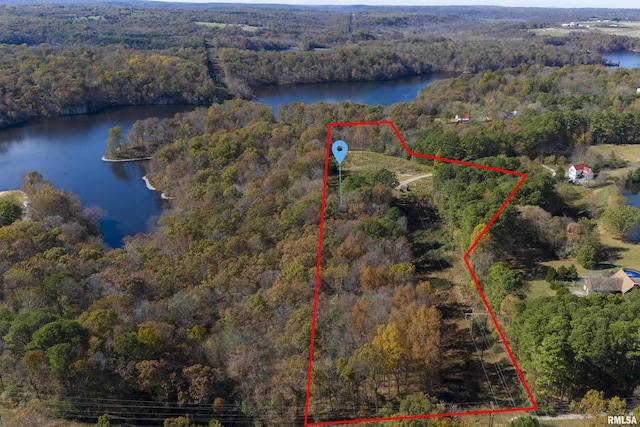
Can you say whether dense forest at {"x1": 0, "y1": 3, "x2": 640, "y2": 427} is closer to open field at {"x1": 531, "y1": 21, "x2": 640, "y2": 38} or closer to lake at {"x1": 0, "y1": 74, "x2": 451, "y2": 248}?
lake at {"x1": 0, "y1": 74, "x2": 451, "y2": 248}

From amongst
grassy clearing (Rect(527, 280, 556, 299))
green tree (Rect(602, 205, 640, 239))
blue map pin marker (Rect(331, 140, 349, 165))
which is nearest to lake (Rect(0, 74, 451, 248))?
blue map pin marker (Rect(331, 140, 349, 165))

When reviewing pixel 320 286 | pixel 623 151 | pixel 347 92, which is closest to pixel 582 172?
pixel 623 151

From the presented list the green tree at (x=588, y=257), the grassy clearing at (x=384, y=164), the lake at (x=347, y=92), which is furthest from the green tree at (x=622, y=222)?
the lake at (x=347, y=92)

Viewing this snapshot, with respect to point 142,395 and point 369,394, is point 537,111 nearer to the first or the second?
point 369,394

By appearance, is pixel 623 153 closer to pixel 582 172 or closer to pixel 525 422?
pixel 582 172

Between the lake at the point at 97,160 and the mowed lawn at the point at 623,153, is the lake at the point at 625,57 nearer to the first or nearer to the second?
the lake at the point at 97,160

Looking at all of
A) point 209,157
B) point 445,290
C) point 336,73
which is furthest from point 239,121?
point 336,73

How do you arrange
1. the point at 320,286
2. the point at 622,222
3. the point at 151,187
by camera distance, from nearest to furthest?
the point at 320,286
the point at 622,222
the point at 151,187
